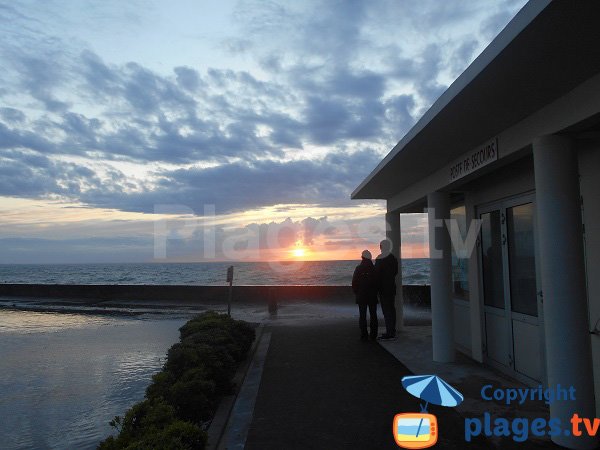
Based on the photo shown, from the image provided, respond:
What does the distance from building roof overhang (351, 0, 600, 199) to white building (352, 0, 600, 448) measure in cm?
1

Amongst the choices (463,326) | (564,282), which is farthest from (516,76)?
(463,326)

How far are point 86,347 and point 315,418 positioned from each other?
8700 millimetres

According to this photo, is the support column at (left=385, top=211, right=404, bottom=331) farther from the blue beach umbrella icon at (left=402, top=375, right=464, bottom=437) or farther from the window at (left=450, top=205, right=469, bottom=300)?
the blue beach umbrella icon at (left=402, top=375, right=464, bottom=437)

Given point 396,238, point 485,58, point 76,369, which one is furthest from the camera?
point 396,238

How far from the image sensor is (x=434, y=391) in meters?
2.28

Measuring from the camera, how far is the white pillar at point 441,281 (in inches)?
327

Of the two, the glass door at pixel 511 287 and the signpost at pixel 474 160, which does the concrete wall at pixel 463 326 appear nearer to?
the glass door at pixel 511 287

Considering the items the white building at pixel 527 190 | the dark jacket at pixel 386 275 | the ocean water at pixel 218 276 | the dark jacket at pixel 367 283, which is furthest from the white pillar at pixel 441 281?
the ocean water at pixel 218 276

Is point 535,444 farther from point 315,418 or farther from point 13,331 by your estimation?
point 13,331

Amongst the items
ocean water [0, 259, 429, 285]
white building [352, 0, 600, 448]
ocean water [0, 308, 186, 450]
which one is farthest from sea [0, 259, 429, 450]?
ocean water [0, 259, 429, 285]

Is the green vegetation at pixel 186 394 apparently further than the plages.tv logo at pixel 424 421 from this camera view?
Yes

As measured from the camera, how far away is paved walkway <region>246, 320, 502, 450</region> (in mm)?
4969

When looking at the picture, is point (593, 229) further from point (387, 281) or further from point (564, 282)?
point (387, 281)

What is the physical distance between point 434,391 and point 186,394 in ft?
13.6
